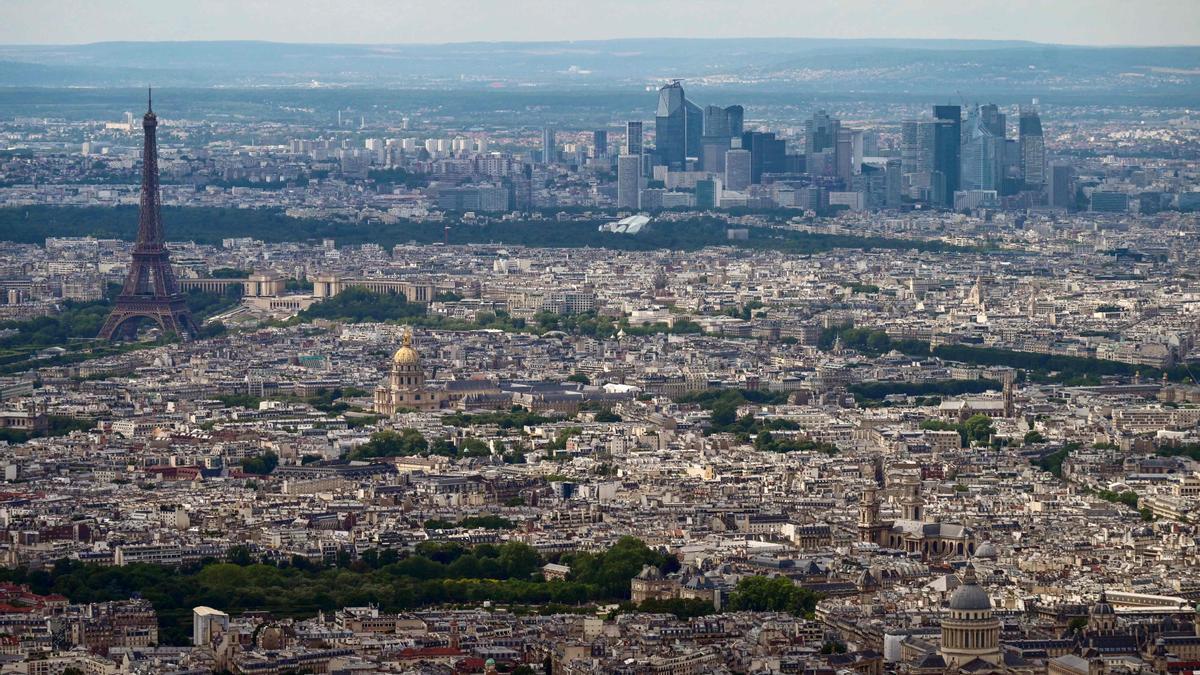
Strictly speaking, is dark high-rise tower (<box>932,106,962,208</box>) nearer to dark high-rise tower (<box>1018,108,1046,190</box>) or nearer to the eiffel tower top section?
dark high-rise tower (<box>1018,108,1046,190</box>)

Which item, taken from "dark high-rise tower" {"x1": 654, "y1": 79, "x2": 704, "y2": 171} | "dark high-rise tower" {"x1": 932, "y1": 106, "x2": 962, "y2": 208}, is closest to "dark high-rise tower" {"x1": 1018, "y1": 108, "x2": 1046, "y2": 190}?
"dark high-rise tower" {"x1": 932, "y1": 106, "x2": 962, "y2": 208}

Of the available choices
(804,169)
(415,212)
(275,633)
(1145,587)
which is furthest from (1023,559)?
(804,169)

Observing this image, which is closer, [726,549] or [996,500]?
[726,549]

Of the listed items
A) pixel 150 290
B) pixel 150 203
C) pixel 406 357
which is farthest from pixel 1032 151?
pixel 406 357

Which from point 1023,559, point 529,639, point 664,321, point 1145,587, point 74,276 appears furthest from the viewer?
point 74,276

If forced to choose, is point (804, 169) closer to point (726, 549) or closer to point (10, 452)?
point (10, 452)

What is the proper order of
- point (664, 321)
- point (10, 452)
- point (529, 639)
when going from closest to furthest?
point (529, 639), point (10, 452), point (664, 321)
